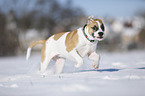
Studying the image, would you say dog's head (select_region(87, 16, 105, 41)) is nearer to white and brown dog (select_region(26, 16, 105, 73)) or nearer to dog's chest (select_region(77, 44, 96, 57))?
white and brown dog (select_region(26, 16, 105, 73))

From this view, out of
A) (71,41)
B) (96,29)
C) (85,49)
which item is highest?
(96,29)

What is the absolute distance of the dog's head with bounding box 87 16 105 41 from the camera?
3.62 meters

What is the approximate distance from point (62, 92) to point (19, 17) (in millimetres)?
25426

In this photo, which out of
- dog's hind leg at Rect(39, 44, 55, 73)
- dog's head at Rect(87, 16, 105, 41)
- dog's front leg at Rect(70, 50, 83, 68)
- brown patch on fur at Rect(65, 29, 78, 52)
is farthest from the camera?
dog's hind leg at Rect(39, 44, 55, 73)

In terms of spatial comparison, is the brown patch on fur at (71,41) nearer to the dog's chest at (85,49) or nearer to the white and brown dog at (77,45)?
the white and brown dog at (77,45)

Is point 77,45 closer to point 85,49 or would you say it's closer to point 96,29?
point 85,49

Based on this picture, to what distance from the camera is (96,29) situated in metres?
3.67

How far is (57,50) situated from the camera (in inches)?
175

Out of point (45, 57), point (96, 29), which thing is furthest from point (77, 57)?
point (45, 57)

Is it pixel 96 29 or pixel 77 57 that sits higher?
pixel 96 29

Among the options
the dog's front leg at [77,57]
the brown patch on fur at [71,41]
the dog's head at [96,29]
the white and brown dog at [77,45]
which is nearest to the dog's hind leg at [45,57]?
the white and brown dog at [77,45]

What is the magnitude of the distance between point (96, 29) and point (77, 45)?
0.52 m

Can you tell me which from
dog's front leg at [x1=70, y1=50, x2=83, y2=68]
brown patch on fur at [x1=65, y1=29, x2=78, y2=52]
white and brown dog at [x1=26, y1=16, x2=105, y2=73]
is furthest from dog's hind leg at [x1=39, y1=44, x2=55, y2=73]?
dog's front leg at [x1=70, y1=50, x2=83, y2=68]

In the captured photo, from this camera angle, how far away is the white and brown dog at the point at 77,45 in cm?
370
